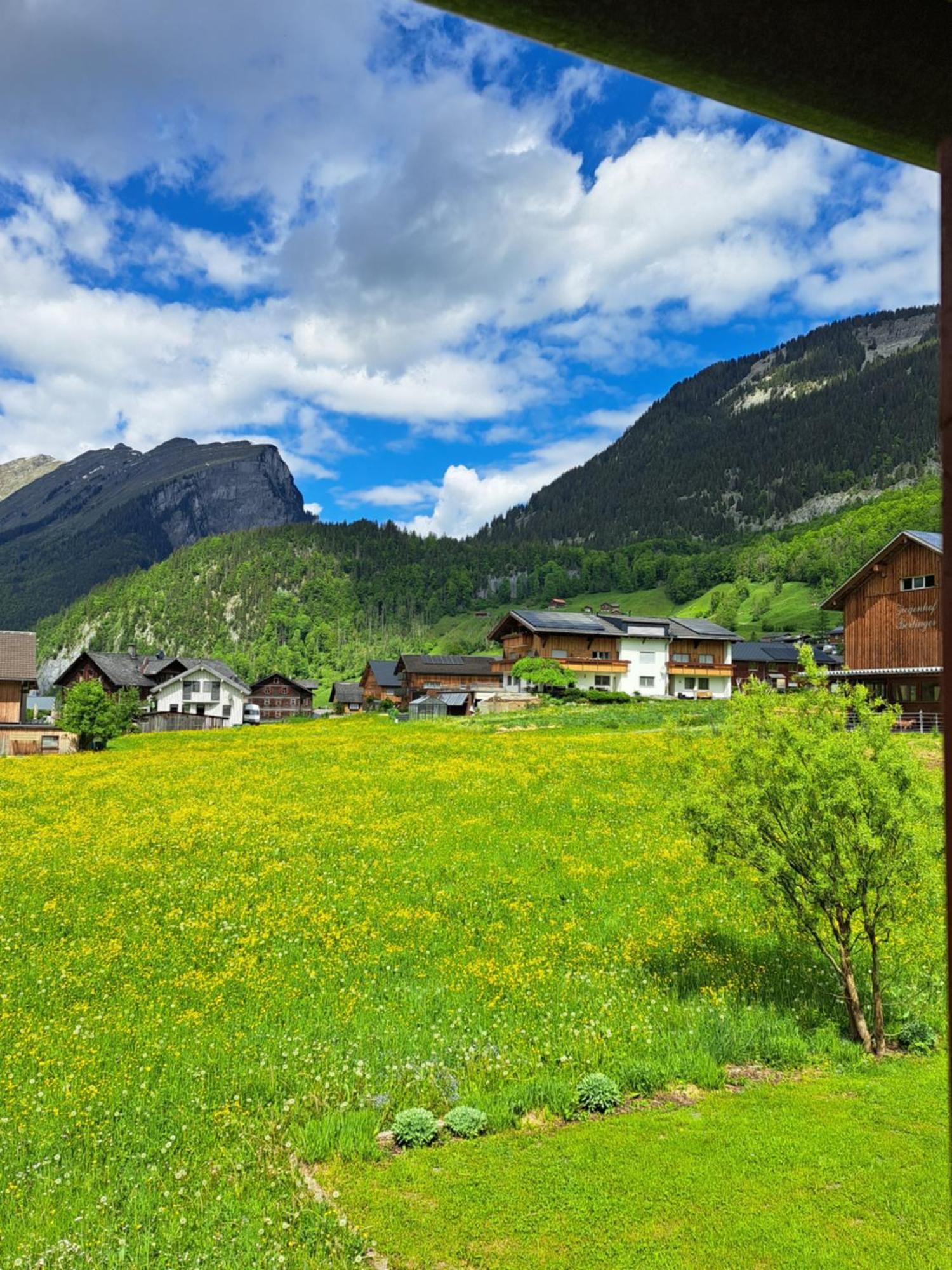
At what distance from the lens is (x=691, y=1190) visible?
8789 millimetres

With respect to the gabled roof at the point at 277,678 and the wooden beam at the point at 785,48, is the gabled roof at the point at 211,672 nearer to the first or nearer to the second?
the gabled roof at the point at 277,678

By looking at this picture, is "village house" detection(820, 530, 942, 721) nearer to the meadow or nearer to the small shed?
the meadow

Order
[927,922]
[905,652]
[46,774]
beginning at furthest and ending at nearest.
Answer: [905,652]
[46,774]
[927,922]

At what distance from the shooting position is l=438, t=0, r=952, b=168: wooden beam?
1.41 metres

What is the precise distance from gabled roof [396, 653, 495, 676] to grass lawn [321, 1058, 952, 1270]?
11124 centimetres

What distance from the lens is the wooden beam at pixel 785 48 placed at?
1.41m

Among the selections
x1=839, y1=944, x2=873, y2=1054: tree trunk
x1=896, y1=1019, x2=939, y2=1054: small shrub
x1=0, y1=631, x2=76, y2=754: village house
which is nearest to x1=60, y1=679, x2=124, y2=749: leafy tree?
x1=0, y1=631, x2=76, y2=754: village house

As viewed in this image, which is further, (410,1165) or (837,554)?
(837,554)

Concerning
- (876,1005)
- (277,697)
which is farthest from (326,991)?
(277,697)

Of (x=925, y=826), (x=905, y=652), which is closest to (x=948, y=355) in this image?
(x=925, y=826)

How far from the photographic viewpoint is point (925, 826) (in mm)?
12422

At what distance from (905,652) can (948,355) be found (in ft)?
189

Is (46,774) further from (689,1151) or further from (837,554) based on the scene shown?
(837,554)

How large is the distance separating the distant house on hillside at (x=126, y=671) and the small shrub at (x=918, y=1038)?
101387 millimetres
